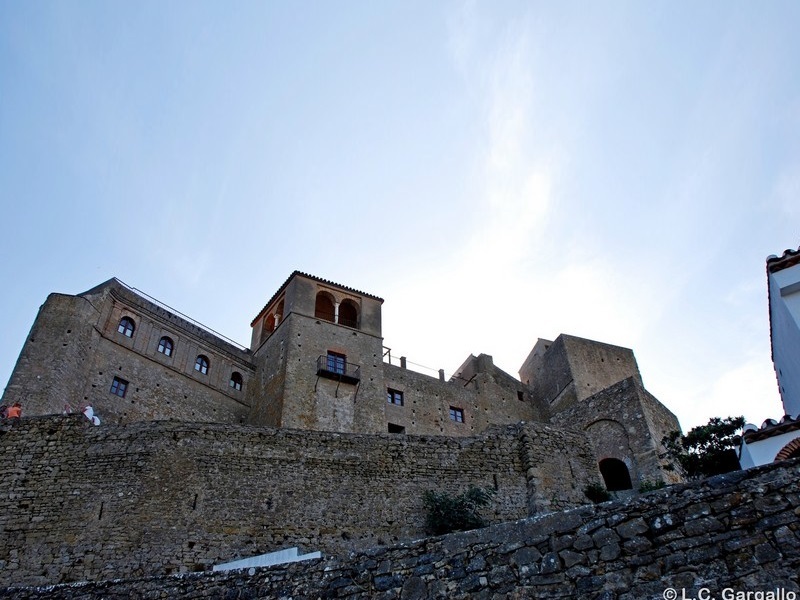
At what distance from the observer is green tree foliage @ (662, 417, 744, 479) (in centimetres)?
1714

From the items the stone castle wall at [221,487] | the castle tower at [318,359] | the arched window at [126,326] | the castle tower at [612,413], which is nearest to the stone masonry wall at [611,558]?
the stone castle wall at [221,487]

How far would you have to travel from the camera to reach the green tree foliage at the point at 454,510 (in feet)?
49.2

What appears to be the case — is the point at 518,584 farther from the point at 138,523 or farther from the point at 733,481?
the point at 138,523

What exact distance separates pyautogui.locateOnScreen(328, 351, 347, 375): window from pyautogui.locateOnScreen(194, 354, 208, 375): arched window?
18.7 ft

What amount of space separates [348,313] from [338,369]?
175 inches

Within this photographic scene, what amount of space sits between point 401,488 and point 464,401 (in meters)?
19.4

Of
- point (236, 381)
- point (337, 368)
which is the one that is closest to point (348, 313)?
point (337, 368)

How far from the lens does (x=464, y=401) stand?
35.1m

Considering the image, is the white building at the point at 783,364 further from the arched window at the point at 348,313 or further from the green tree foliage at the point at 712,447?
the arched window at the point at 348,313

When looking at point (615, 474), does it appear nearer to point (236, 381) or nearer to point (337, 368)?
point (337, 368)

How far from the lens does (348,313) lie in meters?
33.5

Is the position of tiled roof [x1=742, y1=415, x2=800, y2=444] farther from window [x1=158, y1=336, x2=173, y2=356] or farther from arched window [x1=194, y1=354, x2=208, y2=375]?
window [x1=158, y1=336, x2=173, y2=356]

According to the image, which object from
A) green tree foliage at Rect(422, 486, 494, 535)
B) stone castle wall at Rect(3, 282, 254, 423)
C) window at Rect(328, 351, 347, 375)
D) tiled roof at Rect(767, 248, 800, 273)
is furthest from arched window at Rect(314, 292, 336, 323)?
tiled roof at Rect(767, 248, 800, 273)

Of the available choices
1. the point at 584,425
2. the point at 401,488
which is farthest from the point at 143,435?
the point at 584,425
